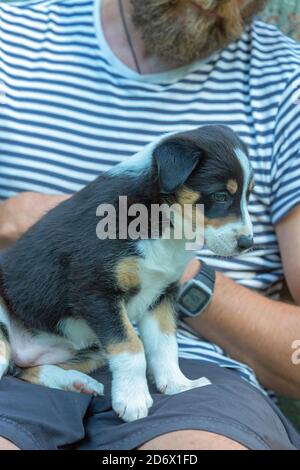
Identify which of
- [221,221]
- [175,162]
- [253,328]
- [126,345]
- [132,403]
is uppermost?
[175,162]

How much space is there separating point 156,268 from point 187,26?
904 mm

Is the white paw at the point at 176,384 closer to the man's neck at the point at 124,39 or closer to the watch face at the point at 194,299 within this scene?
the watch face at the point at 194,299

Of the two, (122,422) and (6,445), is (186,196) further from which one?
(6,445)

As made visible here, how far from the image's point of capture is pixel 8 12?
8.97 ft

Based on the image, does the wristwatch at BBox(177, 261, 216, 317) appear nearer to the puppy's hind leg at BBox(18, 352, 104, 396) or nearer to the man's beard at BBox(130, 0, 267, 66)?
the puppy's hind leg at BBox(18, 352, 104, 396)

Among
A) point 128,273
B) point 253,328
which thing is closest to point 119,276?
point 128,273

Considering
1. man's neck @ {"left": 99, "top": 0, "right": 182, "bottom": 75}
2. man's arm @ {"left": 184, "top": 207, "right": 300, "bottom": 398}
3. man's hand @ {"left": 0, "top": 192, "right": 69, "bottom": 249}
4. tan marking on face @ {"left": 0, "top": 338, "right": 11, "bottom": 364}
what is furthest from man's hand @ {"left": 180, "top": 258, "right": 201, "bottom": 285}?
man's neck @ {"left": 99, "top": 0, "right": 182, "bottom": 75}

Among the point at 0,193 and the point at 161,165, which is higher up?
the point at 161,165

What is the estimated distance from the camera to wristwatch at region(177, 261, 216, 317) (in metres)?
2.27

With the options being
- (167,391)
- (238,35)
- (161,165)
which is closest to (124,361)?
(167,391)

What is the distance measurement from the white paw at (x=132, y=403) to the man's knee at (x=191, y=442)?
0.37 feet

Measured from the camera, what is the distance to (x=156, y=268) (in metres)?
1.93

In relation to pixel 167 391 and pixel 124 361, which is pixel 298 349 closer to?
pixel 167 391

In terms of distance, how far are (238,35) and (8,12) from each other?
2.54 feet
